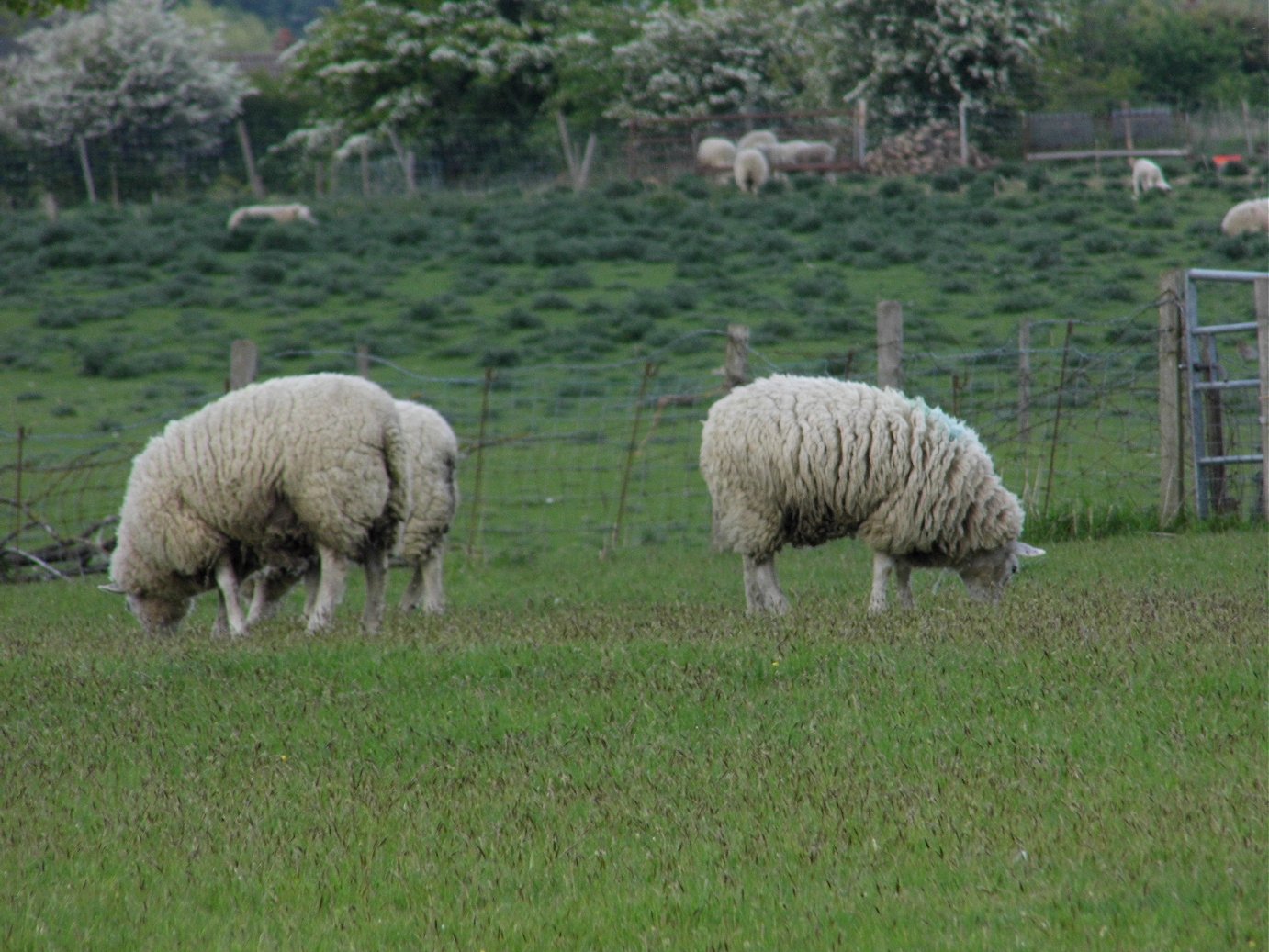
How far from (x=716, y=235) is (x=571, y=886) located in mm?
24292

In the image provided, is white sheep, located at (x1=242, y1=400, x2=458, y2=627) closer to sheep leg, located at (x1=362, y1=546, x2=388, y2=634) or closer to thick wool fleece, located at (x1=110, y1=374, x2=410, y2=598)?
thick wool fleece, located at (x1=110, y1=374, x2=410, y2=598)

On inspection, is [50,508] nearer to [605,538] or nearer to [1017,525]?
[605,538]

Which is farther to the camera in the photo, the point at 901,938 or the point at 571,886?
the point at 571,886

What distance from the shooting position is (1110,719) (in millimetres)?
5453

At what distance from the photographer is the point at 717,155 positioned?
36.1 metres

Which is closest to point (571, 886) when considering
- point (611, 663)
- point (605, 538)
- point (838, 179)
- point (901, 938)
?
point (901, 938)

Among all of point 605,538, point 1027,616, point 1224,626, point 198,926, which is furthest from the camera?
point 605,538

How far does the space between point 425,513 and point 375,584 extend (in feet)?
4.87

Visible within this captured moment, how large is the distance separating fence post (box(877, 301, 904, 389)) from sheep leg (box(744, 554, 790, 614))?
399 cm

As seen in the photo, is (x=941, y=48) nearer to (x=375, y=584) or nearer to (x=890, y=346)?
(x=890, y=346)

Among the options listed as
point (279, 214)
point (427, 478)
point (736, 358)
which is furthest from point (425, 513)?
point (279, 214)

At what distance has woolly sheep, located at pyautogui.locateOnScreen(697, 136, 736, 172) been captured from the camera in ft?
118

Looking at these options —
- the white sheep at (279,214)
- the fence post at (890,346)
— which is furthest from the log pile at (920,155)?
the fence post at (890,346)

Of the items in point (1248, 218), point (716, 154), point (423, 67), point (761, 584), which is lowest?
point (1248, 218)
